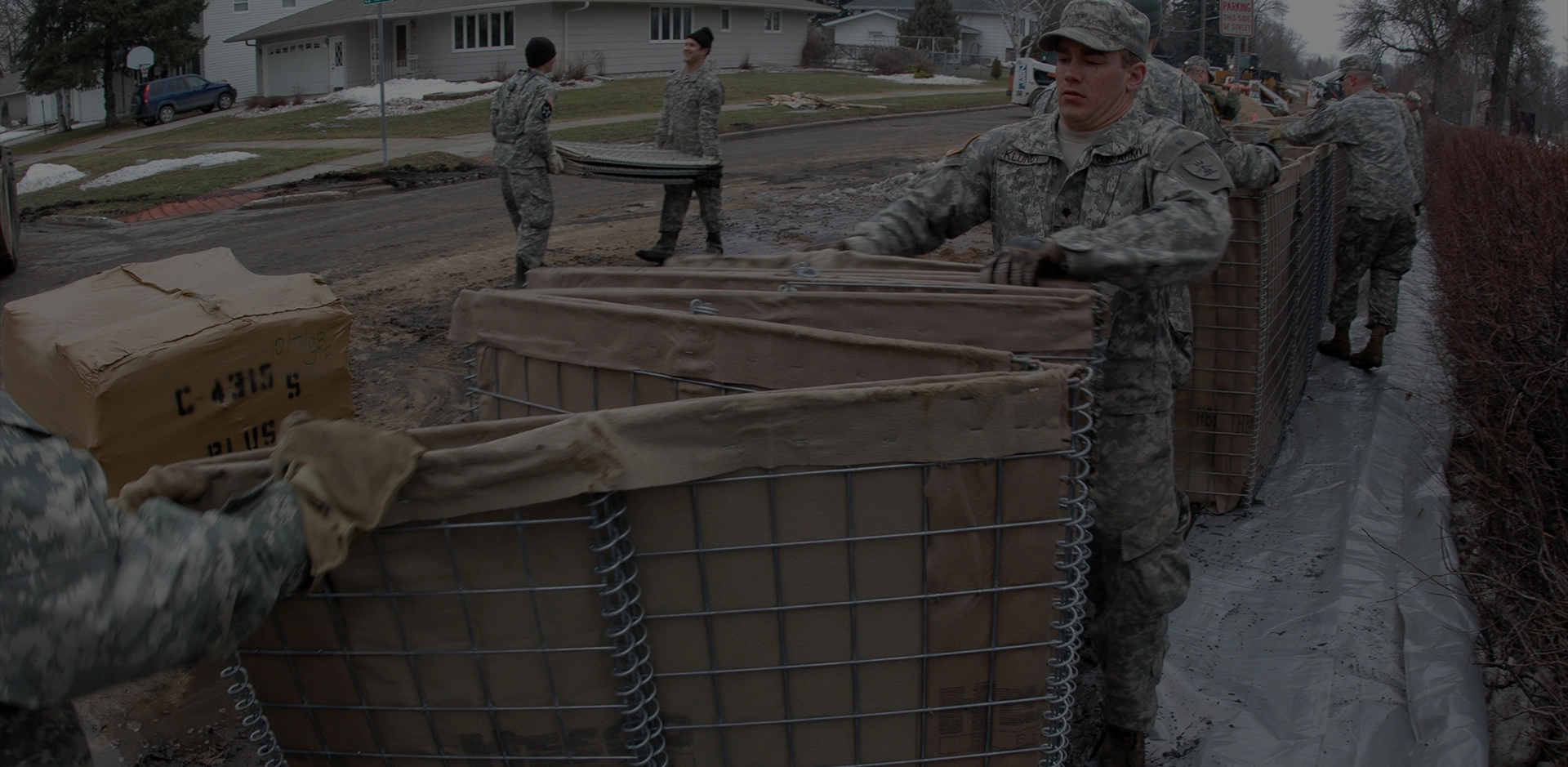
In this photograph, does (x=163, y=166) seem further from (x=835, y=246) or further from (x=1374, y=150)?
(x=835, y=246)

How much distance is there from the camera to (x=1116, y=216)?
108 inches

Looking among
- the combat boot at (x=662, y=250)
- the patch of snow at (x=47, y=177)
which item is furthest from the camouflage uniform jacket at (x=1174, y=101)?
the patch of snow at (x=47, y=177)

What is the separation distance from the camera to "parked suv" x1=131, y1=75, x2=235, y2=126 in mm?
34125

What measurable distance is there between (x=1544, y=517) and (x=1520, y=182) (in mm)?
4492

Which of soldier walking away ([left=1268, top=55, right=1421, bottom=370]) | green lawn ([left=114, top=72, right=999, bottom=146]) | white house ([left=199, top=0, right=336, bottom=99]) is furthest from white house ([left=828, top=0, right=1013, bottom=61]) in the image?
soldier walking away ([left=1268, top=55, right=1421, bottom=370])

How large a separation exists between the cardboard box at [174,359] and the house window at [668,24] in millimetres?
33709

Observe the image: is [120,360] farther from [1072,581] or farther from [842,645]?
[1072,581]

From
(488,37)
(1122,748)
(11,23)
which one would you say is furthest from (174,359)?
(11,23)

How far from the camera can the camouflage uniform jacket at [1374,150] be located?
676 centimetres

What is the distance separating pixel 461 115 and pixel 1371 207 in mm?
21311

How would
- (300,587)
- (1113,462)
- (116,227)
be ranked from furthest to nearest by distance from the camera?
1. (116,227)
2. (1113,462)
3. (300,587)

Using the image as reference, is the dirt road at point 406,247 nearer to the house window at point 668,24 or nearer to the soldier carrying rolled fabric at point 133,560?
the soldier carrying rolled fabric at point 133,560

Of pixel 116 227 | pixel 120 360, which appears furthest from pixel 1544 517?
pixel 116 227

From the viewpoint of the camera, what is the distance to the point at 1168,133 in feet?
8.96
